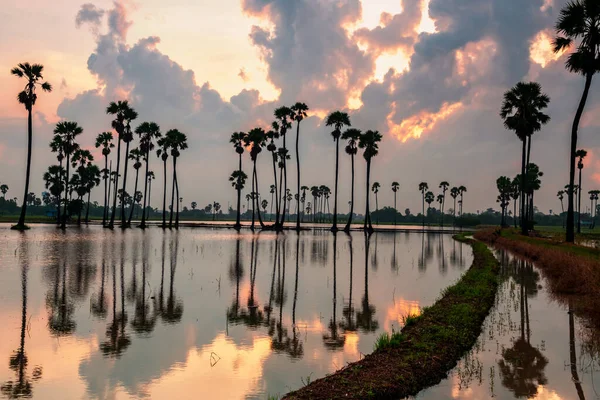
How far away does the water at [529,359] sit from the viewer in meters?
9.23

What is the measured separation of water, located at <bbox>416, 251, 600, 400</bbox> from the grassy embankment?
1.08ft

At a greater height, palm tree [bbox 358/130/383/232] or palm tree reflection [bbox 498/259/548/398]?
palm tree [bbox 358/130/383/232]

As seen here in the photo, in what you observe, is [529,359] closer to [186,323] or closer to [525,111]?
[186,323]

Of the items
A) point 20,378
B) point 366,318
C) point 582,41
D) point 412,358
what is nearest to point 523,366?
point 412,358

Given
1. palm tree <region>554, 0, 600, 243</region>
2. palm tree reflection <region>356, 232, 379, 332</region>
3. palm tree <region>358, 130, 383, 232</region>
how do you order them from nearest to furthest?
palm tree reflection <region>356, 232, 379, 332</region> < palm tree <region>554, 0, 600, 243</region> < palm tree <region>358, 130, 383, 232</region>

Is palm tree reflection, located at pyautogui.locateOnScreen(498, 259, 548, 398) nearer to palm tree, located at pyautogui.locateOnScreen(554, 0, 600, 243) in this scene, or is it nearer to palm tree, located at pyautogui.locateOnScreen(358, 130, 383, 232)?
palm tree, located at pyautogui.locateOnScreen(554, 0, 600, 243)

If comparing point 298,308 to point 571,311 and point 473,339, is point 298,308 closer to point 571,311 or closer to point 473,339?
point 473,339

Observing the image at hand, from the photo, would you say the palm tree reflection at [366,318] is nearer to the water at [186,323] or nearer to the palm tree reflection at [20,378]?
the water at [186,323]

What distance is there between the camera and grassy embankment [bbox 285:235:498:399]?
8672 mm

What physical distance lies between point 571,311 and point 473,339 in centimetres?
697

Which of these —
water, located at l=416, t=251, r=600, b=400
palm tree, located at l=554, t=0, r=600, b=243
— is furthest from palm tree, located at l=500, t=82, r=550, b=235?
water, located at l=416, t=251, r=600, b=400

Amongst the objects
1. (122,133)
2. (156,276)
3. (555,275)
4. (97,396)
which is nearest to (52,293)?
(156,276)

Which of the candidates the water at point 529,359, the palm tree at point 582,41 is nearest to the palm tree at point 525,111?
the palm tree at point 582,41

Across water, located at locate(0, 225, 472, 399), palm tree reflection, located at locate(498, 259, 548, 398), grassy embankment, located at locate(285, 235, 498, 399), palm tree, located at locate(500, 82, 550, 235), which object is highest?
palm tree, located at locate(500, 82, 550, 235)
